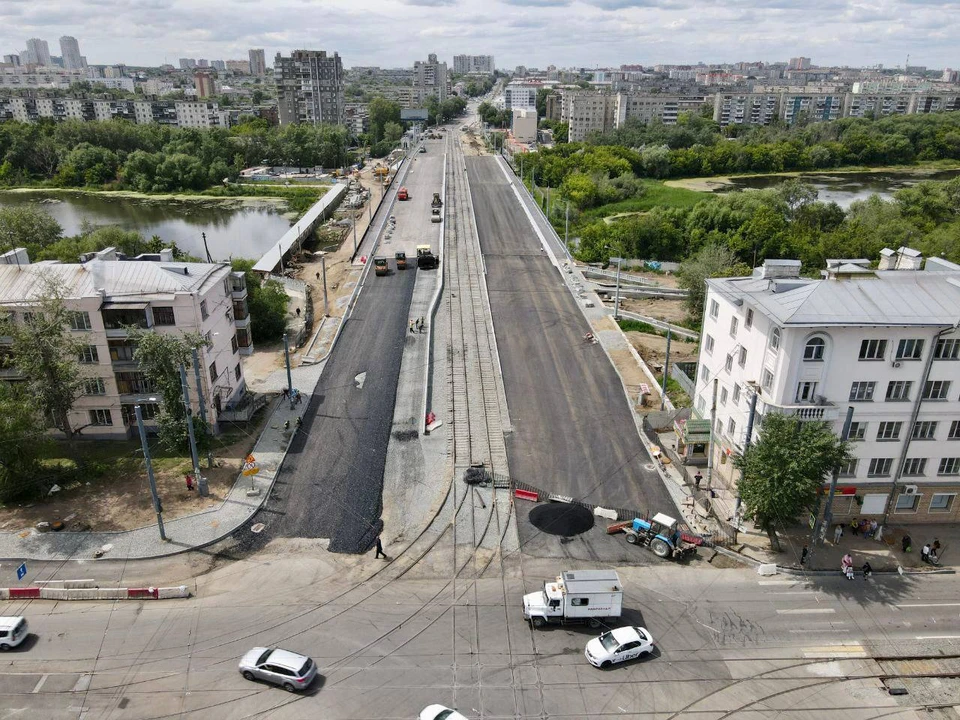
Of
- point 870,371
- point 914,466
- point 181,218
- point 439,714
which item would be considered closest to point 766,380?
point 870,371

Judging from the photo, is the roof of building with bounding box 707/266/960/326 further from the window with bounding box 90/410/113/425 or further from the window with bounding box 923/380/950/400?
the window with bounding box 90/410/113/425

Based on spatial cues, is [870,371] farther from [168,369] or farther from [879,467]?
[168,369]

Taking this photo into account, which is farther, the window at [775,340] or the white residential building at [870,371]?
the window at [775,340]

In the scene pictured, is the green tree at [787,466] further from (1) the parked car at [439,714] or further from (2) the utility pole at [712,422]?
(1) the parked car at [439,714]

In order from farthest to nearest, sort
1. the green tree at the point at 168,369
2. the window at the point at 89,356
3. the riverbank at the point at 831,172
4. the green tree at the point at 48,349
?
the riverbank at the point at 831,172
the window at the point at 89,356
the green tree at the point at 168,369
the green tree at the point at 48,349

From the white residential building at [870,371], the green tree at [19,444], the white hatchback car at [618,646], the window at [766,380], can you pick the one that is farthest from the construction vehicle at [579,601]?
the green tree at [19,444]

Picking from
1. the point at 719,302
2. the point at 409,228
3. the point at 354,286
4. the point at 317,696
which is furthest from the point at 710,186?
the point at 317,696
